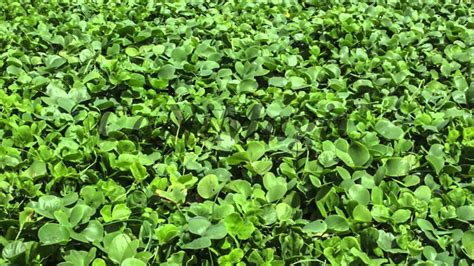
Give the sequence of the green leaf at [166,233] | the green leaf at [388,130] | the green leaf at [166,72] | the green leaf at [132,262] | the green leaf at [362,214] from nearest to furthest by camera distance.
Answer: the green leaf at [132,262]
the green leaf at [166,233]
the green leaf at [362,214]
the green leaf at [388,130]
the green leaf at [166,72]

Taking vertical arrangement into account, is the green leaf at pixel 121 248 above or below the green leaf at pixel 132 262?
below

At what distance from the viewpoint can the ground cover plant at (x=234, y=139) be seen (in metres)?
1.48

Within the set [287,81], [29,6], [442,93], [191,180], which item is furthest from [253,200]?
[29,6]

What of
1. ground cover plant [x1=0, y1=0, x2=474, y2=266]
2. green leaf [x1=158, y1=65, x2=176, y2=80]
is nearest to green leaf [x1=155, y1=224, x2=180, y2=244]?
ground cover plant [x1=0, y1=0, x2=474, y2=266]

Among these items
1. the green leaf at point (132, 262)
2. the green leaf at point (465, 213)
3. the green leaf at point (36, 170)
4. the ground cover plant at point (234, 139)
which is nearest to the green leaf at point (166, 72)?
the ground cover plant at point (234, 139)

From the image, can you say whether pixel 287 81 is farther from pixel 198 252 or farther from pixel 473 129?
pixel 198 252

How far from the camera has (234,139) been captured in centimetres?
193

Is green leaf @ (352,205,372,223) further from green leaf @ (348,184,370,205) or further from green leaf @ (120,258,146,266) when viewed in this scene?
green leaf @ (120,258,146,266)

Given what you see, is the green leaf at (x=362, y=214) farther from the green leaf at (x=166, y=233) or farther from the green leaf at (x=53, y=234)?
the green leaf at (x=53, y=234)

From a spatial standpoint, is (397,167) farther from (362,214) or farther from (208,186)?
(208,186)

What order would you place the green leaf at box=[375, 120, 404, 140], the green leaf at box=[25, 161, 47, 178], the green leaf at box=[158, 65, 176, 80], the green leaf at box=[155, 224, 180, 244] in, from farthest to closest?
the green leaf at box=[158, 65, 176, 80] < the green leaf at box=[375, 120, 404, 140] < the green leaf at box=[25, 161, 47, 178] < the green leaf at box=[155, 224, 180, 244]

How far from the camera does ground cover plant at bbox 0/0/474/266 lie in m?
1.48

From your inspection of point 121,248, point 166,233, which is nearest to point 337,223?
point 166,233

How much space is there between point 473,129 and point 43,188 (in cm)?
131
